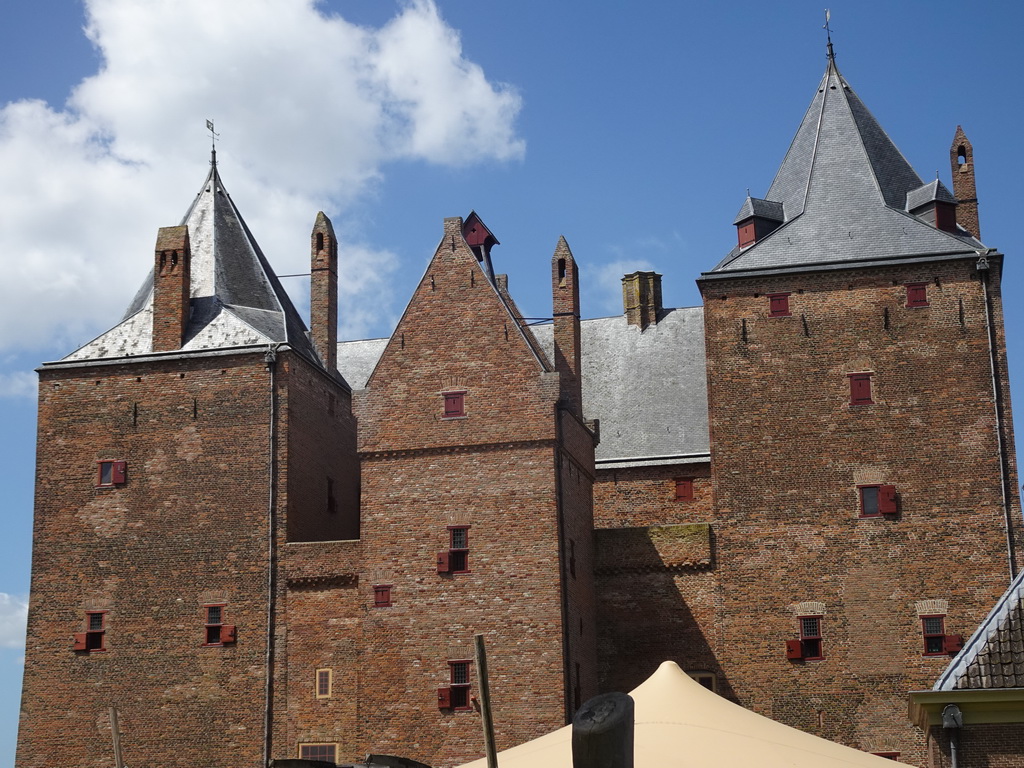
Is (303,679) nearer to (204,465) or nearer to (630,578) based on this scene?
(204,465)

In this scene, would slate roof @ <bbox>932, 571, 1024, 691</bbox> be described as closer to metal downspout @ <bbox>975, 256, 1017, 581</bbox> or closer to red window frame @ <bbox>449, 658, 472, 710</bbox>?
metal downspout @ <bbox>975, 256, 1017, 581</bbox>

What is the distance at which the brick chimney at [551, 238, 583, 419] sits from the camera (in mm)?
35531

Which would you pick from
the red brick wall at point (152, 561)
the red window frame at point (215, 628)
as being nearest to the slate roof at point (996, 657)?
the red brick wall at point (152, 561)

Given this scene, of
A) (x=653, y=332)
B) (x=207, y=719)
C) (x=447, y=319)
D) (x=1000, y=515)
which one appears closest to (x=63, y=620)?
(x=207, y=719)

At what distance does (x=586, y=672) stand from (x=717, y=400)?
7.19 metres

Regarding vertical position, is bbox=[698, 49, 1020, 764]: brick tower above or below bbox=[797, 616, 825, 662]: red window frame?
above

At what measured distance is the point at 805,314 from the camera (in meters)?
34.1

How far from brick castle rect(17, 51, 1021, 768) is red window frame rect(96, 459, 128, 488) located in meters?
0.07

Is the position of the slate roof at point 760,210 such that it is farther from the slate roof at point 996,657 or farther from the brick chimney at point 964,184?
the slate roof at point 996,657

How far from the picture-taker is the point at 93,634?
1316 inches

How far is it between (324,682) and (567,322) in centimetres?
1106

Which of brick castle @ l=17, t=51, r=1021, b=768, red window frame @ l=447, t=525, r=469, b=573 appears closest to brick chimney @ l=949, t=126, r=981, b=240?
brick castle @ l=17, t=51, r=1021, b=768

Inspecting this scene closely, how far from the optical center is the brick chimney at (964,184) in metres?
36.1

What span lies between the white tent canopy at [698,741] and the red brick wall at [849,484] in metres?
13.3
